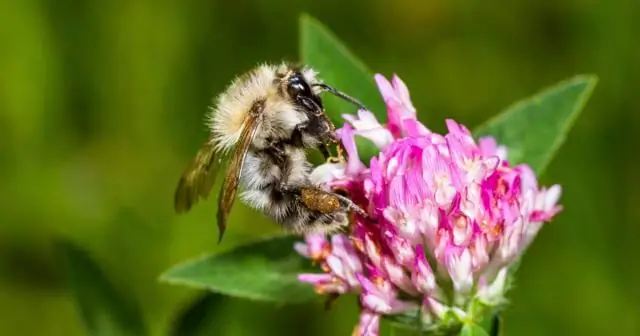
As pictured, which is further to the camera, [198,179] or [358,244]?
[198,179]

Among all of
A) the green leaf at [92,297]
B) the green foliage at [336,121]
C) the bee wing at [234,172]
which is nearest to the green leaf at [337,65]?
the green foliage at [336,121]

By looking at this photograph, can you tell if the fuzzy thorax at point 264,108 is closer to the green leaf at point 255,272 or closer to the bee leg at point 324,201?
the bee leg at point 324,201

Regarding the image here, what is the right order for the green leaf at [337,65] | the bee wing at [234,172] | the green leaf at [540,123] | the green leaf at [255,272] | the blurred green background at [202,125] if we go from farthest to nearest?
the blurred green background at [202,125]
the green leaf at [337,65]
the green leaf at [540,123]
the green leaf at [255,272]
the bee wing at [234,172]

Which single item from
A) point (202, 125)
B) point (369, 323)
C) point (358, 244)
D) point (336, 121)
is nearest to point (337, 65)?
point (336, 121)

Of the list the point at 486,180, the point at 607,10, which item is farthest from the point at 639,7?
the point at 486,180

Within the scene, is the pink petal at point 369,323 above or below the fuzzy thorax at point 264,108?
below

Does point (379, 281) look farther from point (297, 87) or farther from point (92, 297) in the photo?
point (92, 297)

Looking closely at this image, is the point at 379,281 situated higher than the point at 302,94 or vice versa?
the point at 302,94
